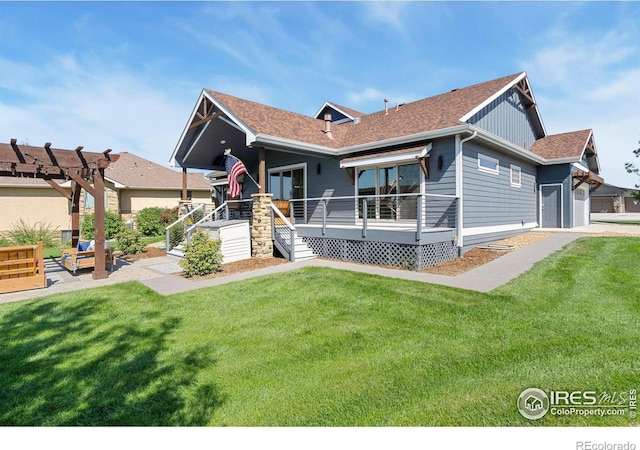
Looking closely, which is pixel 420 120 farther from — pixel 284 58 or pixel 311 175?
pixel 284 58

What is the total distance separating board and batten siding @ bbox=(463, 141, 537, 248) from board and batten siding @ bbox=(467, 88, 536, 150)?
36.8 inches

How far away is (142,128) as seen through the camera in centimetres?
2323

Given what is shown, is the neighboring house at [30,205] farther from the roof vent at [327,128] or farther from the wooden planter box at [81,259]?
the roof vent at [327,128]

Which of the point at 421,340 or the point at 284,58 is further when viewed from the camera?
the point at 284,58

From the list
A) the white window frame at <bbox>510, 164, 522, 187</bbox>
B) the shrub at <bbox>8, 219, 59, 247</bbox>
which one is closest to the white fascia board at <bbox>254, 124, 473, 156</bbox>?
the white window frame at <bbox>510, 164, 522, 187</bbox>

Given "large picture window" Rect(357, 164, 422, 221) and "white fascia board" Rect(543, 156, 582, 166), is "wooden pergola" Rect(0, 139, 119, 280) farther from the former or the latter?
"white fascia board" Rect(543, 156, 582, 166)

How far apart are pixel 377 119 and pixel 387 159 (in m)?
4.51

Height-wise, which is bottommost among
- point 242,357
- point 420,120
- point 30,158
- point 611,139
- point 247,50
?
point 242,357

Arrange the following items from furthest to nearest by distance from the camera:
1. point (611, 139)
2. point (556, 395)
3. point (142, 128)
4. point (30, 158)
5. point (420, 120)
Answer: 1. point (142, 128)
2. point (611, 139)
3. point (420, 120)
4. point (30, 158)
5. point (556, 395)

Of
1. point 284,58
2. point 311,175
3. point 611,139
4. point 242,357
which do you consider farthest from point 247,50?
point 611,139

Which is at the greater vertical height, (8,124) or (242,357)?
(8,124)

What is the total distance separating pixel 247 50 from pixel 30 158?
7.69 meters

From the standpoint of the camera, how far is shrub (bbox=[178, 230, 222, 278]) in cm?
822

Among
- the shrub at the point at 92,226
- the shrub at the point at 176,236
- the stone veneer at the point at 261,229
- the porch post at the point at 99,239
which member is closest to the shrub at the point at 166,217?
the shrub at the point at 92,226
